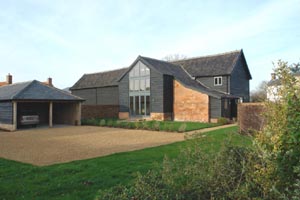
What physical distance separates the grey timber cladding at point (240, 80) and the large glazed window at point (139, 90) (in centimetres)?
912

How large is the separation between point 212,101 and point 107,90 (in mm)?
15897

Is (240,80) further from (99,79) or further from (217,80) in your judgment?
(99,79)

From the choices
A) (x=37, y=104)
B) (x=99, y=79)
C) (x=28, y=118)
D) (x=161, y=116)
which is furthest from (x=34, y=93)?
(x=99, y=79)

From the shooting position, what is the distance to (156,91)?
24953 millimetres

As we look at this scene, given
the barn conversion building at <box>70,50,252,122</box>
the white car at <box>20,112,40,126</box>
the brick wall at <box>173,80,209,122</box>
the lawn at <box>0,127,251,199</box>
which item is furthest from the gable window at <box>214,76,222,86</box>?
the lawn at <box>0,127,251,199</box>

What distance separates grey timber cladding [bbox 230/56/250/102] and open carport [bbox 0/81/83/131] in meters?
16.1

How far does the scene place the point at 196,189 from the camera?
306cm

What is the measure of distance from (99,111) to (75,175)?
20.4 metres

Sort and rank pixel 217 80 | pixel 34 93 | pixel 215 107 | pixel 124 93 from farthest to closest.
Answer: pixel 124 93, pixel 217 80, pixel 215 107, pixel 34 93

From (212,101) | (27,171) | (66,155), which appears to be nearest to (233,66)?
(212,101)

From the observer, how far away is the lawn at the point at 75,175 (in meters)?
4.87

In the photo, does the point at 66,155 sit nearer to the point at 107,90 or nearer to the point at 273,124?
the point at 273,124

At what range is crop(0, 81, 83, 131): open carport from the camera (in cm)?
1792

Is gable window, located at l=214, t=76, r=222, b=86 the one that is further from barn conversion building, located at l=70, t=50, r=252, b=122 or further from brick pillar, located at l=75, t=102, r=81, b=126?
brick pillar, located at l=75, t=102, r=81, b=126
